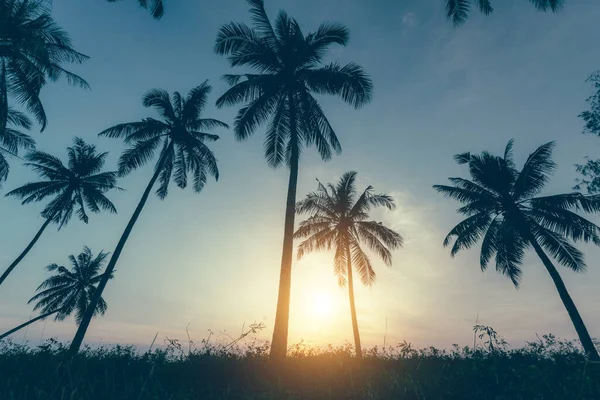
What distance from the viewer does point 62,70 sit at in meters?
17.0

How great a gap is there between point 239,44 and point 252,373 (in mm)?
13325

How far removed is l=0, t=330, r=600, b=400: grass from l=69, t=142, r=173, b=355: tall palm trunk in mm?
10313

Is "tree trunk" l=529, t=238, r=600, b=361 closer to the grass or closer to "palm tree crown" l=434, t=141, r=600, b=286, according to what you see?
"palm tree crown" l=434, t=141, r=600, b=286

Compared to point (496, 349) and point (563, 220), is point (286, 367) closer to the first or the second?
point (496, 349)

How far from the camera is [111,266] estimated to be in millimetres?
17703

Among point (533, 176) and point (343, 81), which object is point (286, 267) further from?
point (533, 176)

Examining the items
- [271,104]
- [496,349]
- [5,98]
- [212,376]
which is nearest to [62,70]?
[5,98]

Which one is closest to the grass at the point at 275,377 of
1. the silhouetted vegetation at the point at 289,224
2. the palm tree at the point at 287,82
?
the silhouetted vegetation at the point at 289,224

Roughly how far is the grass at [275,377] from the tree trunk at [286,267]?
8.81 ft

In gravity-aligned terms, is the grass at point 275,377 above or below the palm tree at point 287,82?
below

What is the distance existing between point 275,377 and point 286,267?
19.3ft

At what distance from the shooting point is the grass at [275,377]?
15.2 ft

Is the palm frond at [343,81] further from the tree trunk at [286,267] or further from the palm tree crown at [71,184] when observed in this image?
the palm tree crown at [71,184]

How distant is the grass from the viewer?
15.2 ft
